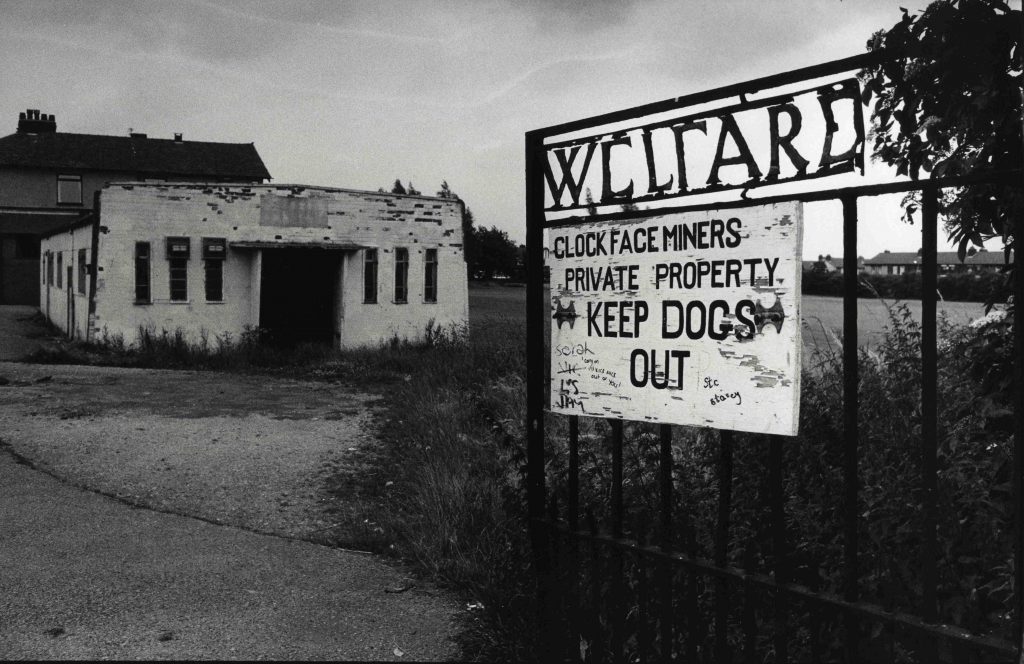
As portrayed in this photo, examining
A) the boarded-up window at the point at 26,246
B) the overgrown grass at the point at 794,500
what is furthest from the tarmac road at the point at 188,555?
the boarded-up window at the point at 26,246

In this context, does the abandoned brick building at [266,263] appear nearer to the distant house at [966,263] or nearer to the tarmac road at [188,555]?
the tarmac road at [188,555]

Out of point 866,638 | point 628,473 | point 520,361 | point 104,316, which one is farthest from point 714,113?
point 104,316

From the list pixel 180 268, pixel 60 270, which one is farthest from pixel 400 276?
pixel 60 270

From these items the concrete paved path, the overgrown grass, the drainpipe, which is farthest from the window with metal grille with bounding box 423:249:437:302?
the concrete paved path

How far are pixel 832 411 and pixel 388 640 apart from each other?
2.63 meters

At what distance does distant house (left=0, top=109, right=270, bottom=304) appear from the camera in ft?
118

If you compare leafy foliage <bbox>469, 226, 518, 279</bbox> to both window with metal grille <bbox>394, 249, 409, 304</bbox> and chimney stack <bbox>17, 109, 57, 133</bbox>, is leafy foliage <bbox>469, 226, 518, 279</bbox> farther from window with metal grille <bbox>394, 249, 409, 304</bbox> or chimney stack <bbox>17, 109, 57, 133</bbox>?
chimney stack <bbox>17, 109, 57, 133</bbox>

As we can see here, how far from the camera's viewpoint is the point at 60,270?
22938mm

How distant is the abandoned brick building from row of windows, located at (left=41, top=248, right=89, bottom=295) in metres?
0.11

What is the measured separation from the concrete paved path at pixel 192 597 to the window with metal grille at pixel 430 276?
1518cm

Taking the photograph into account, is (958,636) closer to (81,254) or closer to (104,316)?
(104,316)

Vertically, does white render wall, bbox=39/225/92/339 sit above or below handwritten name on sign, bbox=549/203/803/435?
above

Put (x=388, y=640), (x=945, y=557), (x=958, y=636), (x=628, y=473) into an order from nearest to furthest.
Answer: (x=958, y=636) → (x=945, y=557) → (x=388, y=640) → (x=628, y=473)

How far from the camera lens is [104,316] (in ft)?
56.4
